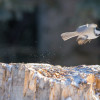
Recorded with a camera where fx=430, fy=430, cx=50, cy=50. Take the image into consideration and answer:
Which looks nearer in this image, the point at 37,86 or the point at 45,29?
the point at 37,86

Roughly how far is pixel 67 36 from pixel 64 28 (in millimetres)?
3409

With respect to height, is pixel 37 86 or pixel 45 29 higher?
pixel 45 29

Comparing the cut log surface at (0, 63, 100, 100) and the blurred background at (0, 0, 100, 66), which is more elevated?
the blurred background at (0, 0, 100, 66)

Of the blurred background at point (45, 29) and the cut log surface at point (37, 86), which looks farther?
the blurred background at point (45, 29)

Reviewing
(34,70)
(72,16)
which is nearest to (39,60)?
(34,70)

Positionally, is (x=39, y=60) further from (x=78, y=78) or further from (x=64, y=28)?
(x=64, y=28)

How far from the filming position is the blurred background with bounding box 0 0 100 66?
6043mm

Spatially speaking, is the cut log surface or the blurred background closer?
the cut log surface

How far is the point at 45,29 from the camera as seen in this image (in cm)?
661

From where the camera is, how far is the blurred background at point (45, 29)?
19.8 ft

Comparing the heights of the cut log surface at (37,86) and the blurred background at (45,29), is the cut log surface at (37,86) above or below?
below

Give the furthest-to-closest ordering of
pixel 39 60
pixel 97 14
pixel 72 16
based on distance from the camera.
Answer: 1. pixel 72 16
2. pixel 97 14
3. pixel 39 60

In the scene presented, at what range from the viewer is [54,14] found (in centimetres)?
650

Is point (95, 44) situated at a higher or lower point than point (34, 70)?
higher
